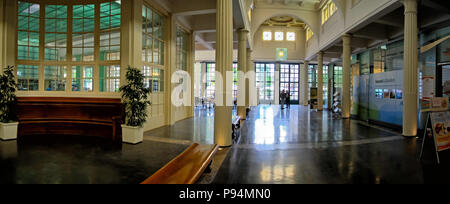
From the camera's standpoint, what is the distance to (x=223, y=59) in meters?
5.59

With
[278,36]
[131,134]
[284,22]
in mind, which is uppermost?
[284,22]

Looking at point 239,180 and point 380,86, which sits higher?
point 380,86

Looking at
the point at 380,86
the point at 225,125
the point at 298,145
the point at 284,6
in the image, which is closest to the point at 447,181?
the point at 298,145

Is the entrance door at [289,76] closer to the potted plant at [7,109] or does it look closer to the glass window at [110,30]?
the glass window at [110,30]

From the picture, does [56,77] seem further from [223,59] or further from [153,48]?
[223,59]

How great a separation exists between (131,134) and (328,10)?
15.8 m

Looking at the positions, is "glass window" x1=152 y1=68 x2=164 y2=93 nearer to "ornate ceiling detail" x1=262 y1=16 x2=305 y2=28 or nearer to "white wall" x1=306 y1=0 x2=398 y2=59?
"white wall" x1=306 y1=0 x2=398 y2=59

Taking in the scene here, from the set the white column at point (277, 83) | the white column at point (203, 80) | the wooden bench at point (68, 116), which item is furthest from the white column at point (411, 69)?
the white column at point (203, 80)

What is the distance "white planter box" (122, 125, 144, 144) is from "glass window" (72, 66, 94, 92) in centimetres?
231

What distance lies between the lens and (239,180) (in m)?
3.52

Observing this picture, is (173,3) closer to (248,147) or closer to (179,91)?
(179,91)

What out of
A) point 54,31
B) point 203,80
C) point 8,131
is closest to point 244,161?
point 8,131

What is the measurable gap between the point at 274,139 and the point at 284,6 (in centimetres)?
1488
